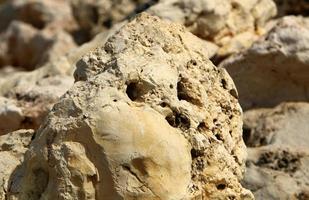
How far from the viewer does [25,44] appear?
42.5 feet

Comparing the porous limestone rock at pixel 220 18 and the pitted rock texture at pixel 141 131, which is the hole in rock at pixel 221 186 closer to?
the pitted rock texture at pixel 141 131

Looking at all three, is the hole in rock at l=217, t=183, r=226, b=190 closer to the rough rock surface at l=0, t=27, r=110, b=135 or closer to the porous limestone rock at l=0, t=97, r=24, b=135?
the rough rock surface at l=0, t=27, r=110, b=135

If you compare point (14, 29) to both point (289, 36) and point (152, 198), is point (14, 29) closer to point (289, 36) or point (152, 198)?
point (289, 36)

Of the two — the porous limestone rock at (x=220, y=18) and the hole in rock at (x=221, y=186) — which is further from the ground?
the hole in rock at (x=221, y=186)

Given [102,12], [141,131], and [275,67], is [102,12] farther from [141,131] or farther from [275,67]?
[141,131]

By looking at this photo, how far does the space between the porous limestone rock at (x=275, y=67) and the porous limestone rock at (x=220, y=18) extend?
625 mm

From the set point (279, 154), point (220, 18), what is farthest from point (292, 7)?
point (279, 154)

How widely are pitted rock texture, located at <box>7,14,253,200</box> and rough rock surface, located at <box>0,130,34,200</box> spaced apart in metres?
0.13

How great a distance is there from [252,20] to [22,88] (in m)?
2.49

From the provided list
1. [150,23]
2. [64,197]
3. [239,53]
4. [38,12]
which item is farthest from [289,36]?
[38,12]

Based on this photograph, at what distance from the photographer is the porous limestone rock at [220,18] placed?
824cm

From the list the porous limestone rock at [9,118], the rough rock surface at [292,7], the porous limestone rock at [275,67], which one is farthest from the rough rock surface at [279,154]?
the rough rock surface at [292,7]

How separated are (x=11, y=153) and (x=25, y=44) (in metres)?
7.71

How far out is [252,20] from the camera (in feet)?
28.7
